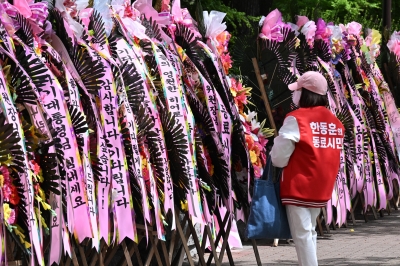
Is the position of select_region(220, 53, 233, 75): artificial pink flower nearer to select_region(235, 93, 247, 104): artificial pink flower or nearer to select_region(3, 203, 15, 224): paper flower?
select_region(235, 93, 247, 104): artificial pink flower

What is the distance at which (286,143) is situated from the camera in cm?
660

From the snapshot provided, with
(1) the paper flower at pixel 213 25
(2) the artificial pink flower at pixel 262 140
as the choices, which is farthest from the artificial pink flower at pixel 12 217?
(2) the artificial pink flower at pixel 262 140

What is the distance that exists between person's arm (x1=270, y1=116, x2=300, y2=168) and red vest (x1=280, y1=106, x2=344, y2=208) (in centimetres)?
4

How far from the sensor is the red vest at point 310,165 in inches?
260

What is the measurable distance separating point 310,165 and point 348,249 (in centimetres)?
295

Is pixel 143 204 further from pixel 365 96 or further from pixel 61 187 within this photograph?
pixel 365 96

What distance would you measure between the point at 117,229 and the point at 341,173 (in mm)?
4785

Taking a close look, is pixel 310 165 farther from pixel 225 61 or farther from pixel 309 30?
pixel 309 30

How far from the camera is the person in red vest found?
21.7 ft

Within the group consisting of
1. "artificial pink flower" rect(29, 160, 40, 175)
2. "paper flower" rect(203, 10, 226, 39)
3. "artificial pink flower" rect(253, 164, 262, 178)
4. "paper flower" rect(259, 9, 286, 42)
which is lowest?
"artificial pink flower" rect(29, 160, 40, 175)

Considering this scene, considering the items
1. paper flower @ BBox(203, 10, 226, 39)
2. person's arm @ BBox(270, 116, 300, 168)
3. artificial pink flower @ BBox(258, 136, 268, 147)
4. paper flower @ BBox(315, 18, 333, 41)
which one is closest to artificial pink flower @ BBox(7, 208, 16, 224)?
person's arm @ BBox(270, 116, 300, 168)

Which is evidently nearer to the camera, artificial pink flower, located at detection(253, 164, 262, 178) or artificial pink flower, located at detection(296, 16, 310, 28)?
artificial pink flower, located at detection(253, 164, 262, 178)

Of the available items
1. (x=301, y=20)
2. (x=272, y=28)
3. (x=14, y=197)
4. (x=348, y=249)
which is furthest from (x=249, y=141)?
(x=14, y=197)

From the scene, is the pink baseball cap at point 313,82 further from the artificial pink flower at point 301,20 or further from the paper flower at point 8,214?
the artificial pink flower at point 301,20
